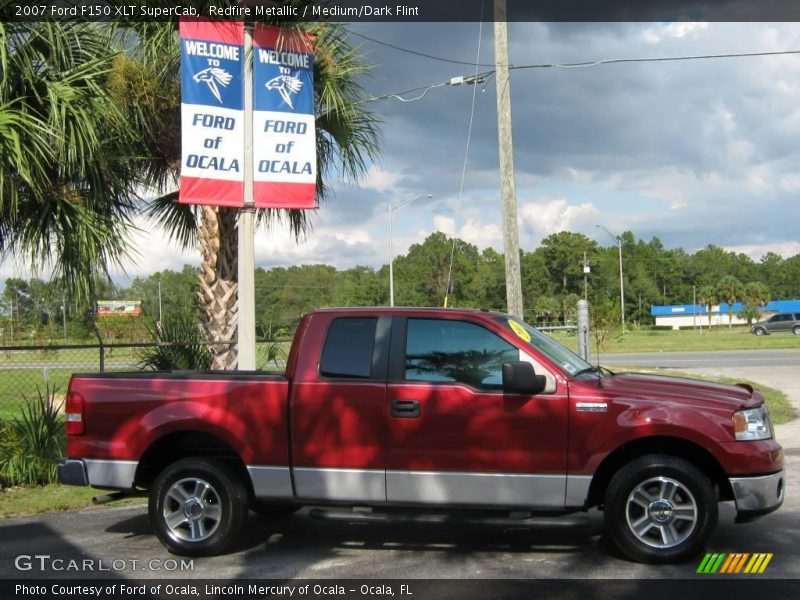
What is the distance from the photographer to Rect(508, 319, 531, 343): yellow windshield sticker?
5.70 m

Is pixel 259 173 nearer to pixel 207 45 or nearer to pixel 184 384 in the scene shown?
pixel 207 45

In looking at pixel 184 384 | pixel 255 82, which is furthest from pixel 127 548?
pixel 255 82

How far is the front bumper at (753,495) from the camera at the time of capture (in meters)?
5.20

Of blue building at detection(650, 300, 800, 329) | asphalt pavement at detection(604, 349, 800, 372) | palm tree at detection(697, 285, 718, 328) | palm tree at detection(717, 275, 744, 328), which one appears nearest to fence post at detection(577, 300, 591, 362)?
asphalt pavement at detection(604, 349, 800, 372)

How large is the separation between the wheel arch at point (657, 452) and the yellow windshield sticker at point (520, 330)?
104 cm

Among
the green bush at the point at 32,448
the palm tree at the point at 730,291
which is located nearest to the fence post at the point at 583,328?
the green bush at the point at 32,448

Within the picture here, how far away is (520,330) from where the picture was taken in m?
5.82

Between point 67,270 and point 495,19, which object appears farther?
point 495,19

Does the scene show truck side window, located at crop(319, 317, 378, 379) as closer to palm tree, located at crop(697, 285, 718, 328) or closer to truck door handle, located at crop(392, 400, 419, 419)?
truck door handle, located at crop(392, 400, 419, 419)

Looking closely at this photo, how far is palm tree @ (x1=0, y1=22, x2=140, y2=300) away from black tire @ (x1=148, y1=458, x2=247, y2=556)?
342 cm

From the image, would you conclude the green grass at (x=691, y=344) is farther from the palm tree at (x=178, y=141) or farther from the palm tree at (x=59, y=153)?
the palm tree at (x=59, y=153)

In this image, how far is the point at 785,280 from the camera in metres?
128

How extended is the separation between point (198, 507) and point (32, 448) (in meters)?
3.99

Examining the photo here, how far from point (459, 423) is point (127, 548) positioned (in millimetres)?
2886
